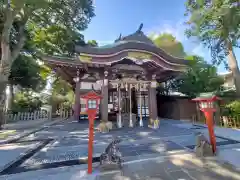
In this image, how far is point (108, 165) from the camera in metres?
2.57

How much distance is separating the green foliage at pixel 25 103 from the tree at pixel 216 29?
14823 millimetres

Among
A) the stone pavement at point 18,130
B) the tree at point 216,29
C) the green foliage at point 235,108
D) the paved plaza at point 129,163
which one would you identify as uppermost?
the tree at point 216,29

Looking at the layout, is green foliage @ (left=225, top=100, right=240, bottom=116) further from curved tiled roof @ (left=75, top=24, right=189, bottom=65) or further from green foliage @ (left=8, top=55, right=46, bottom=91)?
green foliage @ (left=8, top=55, right=46, bottom=91)

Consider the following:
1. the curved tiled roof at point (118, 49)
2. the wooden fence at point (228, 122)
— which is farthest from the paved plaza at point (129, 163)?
the curved tiled roof at point (118, 49)

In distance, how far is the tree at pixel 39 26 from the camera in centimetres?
684

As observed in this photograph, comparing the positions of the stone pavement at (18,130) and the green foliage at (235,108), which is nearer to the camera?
the stone pavement at (18,130)

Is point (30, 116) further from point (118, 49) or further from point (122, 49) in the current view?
point (122, 49)

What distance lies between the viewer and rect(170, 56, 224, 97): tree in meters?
9.85

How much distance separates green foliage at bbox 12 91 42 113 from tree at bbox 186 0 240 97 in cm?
1482

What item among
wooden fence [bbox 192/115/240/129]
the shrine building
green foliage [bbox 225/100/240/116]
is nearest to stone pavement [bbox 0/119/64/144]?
the shrine building

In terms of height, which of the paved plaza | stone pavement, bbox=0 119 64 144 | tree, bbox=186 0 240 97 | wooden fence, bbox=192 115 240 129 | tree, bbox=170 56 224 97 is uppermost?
tree, bbox=186 0 240 97

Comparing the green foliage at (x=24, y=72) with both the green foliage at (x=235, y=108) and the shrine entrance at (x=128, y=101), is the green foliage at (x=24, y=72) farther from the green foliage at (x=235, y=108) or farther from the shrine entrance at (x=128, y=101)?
the green foliage at (x=235, y=108)

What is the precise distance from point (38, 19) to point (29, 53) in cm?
371

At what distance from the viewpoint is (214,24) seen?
9312 mm
